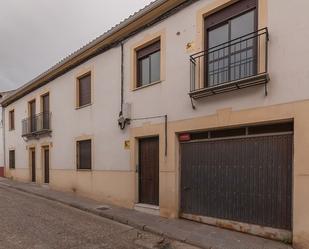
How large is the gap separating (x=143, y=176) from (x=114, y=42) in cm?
454

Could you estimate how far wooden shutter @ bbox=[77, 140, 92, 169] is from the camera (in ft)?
39.8

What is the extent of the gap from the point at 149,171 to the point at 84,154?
3944 millimetres

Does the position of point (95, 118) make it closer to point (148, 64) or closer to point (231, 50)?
point (148, 64)

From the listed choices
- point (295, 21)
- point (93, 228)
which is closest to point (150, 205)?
point (93, 228)

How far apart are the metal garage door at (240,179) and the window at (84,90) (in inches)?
211

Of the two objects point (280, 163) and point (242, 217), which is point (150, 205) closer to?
point (242, 217)

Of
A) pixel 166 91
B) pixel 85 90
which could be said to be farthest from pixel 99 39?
pixel 166 91

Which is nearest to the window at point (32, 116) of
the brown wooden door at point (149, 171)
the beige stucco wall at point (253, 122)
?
the brown wooden door at point (149, 171)

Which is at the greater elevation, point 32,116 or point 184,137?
point 32,116

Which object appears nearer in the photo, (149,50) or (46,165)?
(149,50)

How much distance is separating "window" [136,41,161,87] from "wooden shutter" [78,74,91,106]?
303cm

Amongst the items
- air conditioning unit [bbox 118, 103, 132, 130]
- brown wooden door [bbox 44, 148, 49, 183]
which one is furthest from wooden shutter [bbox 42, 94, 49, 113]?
air conditioning unit [bbox 118, 103, 132, 130]

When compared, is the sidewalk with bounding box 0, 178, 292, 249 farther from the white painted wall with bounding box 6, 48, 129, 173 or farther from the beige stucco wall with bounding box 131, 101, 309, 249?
the white painted wall with bounding box 6, 48, 129, 173

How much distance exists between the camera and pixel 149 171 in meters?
9.48
